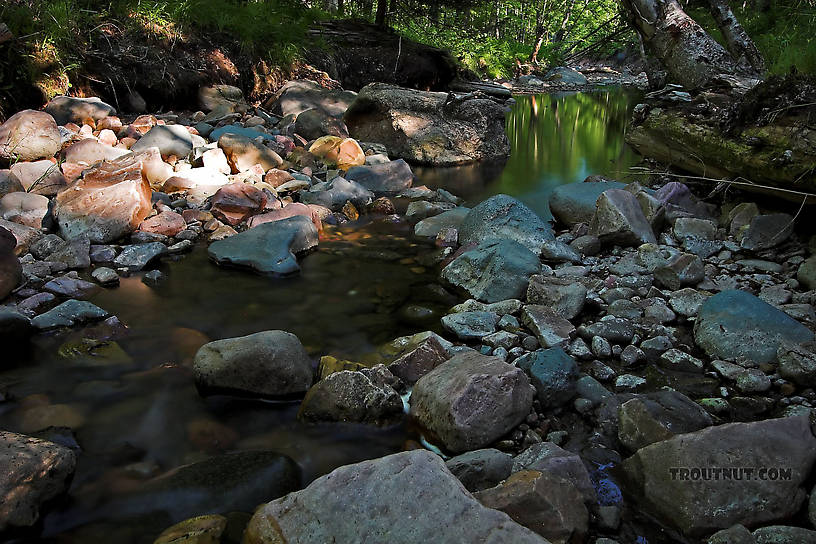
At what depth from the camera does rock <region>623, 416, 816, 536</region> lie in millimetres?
1776

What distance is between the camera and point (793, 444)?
1.87 meters

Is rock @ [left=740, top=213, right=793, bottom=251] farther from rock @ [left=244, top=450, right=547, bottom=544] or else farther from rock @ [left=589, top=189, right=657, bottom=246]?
rock @ [left=244, top=450, right=547, bottom=544]

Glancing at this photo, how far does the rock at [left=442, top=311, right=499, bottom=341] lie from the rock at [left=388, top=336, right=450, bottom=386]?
366mm

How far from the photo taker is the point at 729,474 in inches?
71.4

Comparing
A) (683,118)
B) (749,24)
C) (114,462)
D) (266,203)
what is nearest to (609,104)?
(749,24)

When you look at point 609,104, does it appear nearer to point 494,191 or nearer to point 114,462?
point 494,191

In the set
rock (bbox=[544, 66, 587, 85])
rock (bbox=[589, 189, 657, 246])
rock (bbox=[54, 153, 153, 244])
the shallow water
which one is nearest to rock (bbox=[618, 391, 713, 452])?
the shallow water

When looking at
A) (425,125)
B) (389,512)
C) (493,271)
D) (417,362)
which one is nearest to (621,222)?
(493,271)

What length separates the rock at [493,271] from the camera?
3.53m

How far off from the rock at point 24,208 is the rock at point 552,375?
3840 millimetres

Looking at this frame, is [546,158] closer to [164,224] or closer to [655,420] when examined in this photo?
[164,224]

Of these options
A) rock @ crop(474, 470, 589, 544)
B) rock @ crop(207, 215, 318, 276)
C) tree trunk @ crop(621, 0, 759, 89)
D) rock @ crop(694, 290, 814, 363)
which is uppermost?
tree trunk @ crop(621, 0, 759, 89)

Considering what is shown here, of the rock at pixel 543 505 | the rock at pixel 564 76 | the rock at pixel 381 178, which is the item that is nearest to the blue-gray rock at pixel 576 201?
the rock at pixel 381 178

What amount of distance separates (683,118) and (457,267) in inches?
98.6
